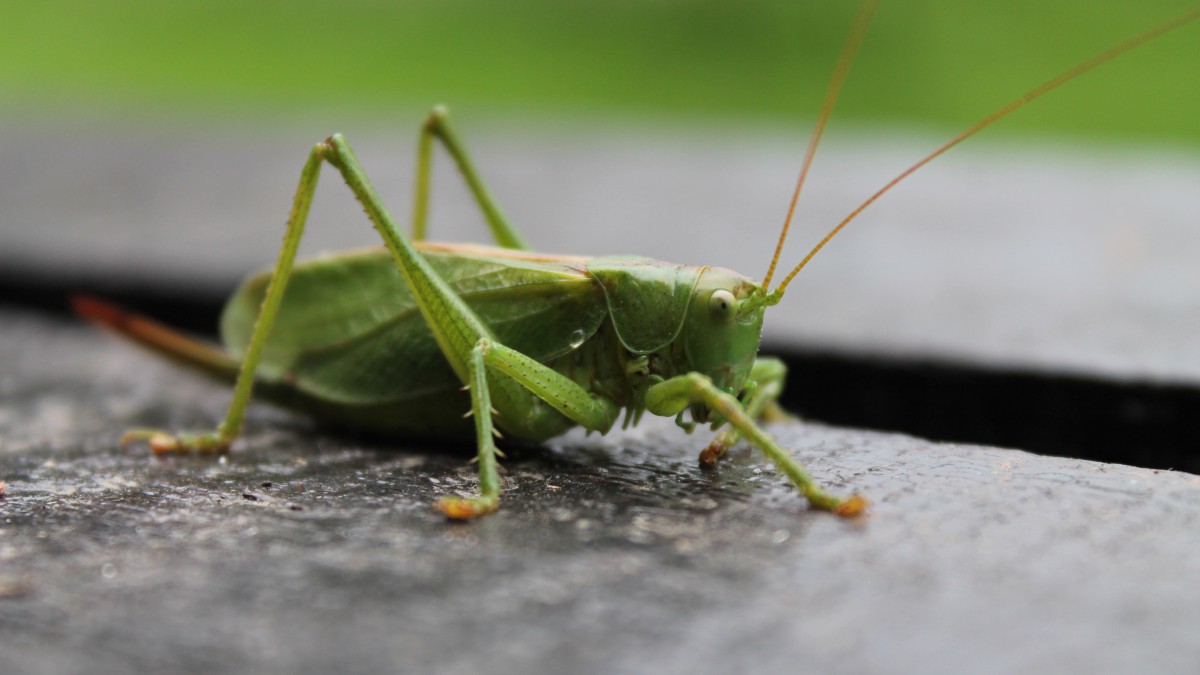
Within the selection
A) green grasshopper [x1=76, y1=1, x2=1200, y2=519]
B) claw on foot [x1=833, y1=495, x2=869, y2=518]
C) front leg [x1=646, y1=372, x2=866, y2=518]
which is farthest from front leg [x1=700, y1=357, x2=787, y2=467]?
claw on foot [x1=833, y1=495, x2=869, y2=518]

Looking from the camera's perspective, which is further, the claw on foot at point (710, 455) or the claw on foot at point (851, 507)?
the claw on foot at point (710, 455)

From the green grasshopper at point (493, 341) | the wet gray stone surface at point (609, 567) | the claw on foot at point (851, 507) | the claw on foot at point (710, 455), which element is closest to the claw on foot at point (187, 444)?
the green grasshopper at point (493, 341)

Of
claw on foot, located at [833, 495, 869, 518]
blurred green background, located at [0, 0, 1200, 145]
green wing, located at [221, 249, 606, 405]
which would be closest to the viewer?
claw on foot, located at [833, 495, 869, 518]

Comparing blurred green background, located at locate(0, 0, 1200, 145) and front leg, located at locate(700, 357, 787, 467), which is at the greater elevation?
blurred green background, located at locate(0, 0, 1200, 145)

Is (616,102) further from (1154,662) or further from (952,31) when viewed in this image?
(1154,662)

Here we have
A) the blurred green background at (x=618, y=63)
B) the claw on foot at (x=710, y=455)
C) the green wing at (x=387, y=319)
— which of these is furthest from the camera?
the blurred green background at (x=618, y=63)

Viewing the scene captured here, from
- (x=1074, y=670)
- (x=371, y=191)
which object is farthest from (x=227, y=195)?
(x=1074, y=670)

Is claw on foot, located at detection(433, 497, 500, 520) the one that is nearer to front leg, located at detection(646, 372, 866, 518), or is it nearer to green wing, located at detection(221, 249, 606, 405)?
front leg, located at detection(646, 372, 866, 518)

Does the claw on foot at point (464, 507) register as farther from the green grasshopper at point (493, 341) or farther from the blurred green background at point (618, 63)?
the blurred green background at point (618, 63)
